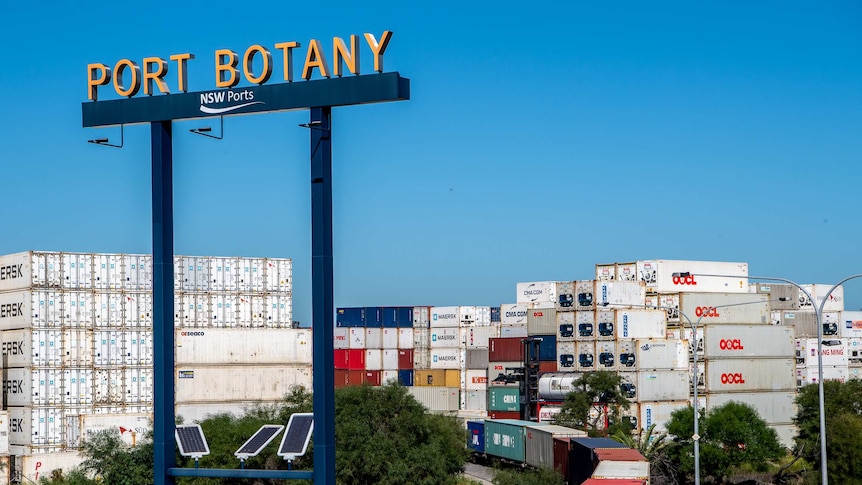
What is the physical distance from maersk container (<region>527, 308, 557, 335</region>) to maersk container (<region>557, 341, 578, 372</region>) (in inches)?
71.1

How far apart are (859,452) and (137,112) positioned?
46.6 metres

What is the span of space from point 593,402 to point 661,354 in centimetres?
680

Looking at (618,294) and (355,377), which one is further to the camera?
(355,377)

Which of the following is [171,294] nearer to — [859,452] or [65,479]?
[65,479]

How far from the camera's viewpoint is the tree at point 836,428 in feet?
206

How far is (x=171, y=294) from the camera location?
27641mm

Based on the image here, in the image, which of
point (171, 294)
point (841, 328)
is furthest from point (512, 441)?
point (841, 328)

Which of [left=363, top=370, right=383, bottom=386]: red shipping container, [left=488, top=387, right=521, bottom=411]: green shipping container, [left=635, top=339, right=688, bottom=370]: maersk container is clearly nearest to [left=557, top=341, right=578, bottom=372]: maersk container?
[left=635, top=339, right=688, bottom=370]: maersk container

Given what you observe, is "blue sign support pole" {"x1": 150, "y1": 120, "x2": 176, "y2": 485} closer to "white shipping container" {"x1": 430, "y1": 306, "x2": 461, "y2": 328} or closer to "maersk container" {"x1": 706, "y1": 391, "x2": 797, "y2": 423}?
"maersk container" {"x1": 706, "y1": 391, "x2": 797, "y2": 423}

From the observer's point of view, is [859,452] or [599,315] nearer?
[859,452]

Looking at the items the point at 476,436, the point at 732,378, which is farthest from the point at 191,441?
the point at 732,378

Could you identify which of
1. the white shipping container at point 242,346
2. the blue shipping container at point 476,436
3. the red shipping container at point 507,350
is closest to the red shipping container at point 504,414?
the red shipping container at point 507,350

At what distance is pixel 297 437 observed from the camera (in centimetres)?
2639

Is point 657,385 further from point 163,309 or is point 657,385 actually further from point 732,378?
point 163,309
